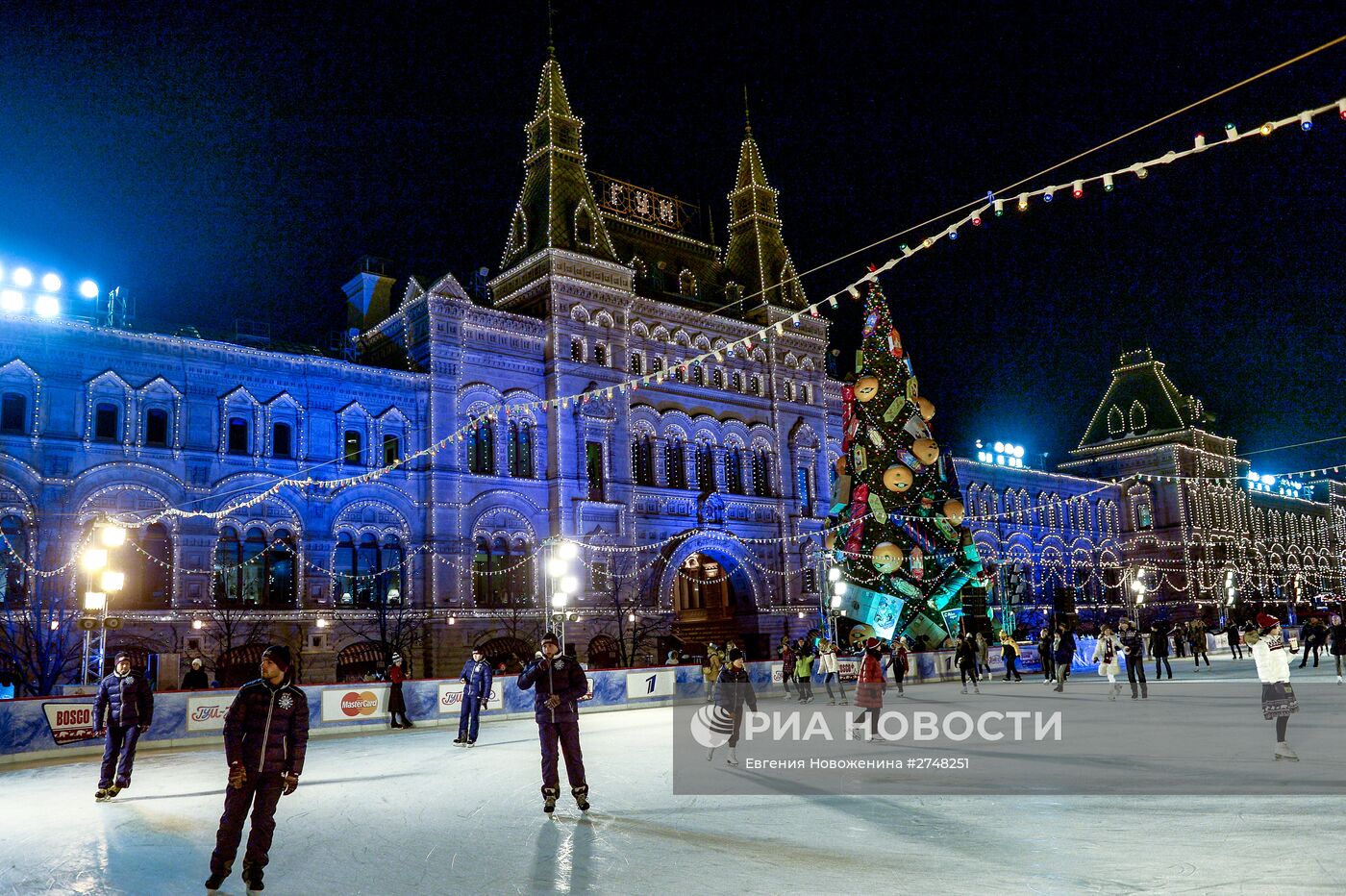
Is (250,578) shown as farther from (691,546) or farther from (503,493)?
(691,546)

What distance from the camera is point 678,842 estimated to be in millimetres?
9352

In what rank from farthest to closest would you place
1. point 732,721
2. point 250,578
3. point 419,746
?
point 250,578, point 419,746, point 732,721

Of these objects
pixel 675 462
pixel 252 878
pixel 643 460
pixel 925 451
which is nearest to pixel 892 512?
pixel 925 451

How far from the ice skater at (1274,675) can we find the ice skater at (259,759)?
35.4 ft

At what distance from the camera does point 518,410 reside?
39094 millimetres

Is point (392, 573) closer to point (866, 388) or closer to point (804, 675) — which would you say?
point (804, 675)

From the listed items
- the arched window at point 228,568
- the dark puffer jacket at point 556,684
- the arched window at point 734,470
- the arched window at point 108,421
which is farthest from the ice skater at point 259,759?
the arched window at point 734,470

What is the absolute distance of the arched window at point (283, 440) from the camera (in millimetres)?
34469

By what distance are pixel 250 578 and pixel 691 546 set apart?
58.0 feet

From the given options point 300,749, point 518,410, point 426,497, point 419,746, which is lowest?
point 419,746

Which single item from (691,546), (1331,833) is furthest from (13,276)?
(1331,833)

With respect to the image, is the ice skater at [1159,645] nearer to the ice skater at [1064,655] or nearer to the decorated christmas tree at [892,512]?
the ice skater at [1064,655]

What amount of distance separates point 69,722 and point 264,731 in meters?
15.2

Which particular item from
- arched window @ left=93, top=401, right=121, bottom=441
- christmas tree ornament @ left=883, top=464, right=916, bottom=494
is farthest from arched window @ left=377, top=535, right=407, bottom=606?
christmas tree ornament @ left=883, top=464, right=916, bottom=494
